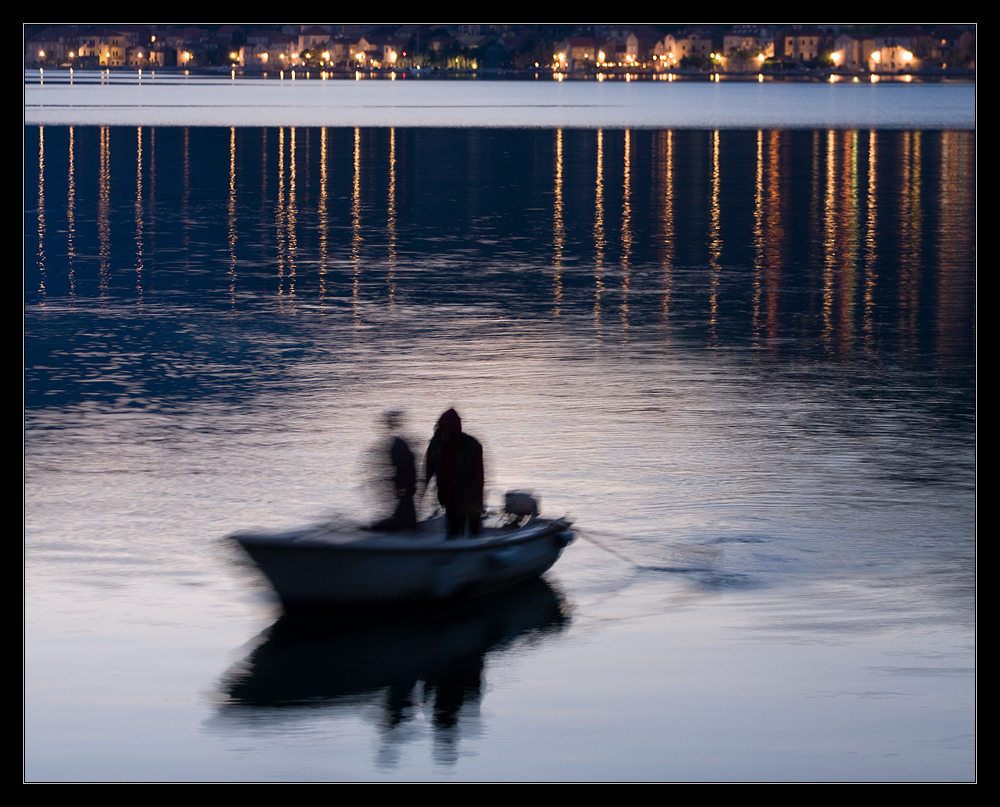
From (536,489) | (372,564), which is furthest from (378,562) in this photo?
(536,489)

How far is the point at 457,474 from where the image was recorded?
1395 cm

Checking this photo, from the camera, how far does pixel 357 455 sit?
64.2 feet

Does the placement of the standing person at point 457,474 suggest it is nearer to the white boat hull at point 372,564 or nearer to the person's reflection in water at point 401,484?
the white boat hull at point 372,564

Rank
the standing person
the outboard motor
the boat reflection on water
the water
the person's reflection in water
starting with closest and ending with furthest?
the water → the boat reflection on water → the person's reflection in water → the standing person → the outboard motor

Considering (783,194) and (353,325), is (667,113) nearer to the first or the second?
(783,194)

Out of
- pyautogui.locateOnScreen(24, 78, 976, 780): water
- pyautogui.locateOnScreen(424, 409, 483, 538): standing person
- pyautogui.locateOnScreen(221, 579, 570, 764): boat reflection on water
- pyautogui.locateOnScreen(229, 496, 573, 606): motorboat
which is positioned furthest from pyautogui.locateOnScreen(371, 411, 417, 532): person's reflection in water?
pyautogui.locateOnScreen(24, 78, 976, 780): water

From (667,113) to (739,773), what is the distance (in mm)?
125630

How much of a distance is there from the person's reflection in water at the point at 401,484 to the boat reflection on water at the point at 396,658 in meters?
0.78

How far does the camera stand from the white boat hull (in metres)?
13.4

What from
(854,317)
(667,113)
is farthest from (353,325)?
(667,113)

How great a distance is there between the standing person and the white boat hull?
0.20 meters

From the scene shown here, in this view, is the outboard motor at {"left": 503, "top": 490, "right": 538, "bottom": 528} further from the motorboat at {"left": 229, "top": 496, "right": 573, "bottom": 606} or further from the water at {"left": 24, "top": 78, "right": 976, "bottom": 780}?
the water at {"left": 24, "top": 78, "right": 976, "bottom": 780}

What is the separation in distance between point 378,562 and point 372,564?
5 centimetres

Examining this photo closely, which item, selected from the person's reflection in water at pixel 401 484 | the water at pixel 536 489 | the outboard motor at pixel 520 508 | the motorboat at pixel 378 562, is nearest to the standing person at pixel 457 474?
the motorboat at pixel 378 562
